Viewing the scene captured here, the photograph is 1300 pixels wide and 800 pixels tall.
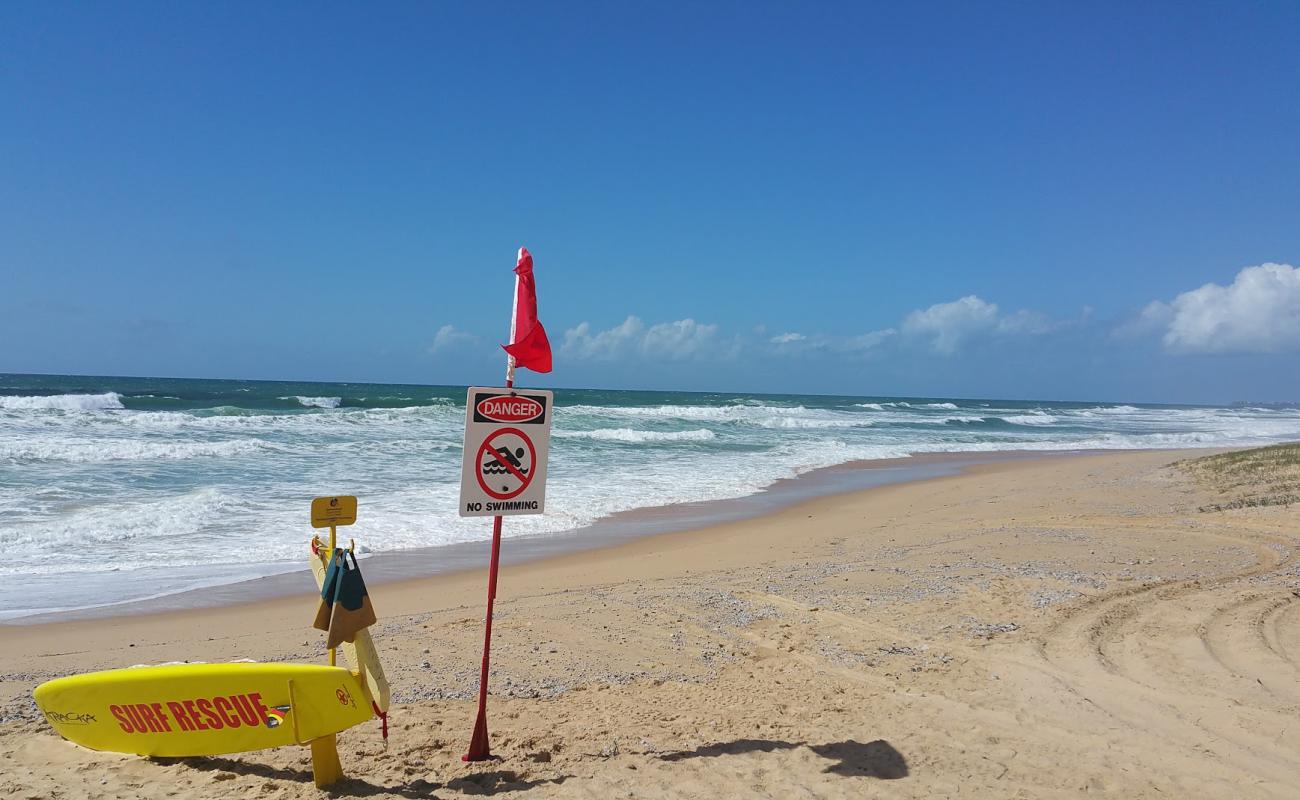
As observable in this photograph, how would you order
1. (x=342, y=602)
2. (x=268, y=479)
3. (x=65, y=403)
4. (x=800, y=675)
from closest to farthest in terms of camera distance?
(x=342, y=602)
(x=800, y=675)
(x=268, y=479)
(x=65, y=403)

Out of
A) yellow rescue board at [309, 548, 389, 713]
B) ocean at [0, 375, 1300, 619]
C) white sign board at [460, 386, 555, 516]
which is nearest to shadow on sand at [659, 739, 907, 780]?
yellow rescue board at [309, 548, 389, 713]

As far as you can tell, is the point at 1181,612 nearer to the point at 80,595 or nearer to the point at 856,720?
the point at 856,720

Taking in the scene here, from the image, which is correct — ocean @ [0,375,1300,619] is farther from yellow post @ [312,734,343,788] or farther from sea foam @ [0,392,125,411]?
yellow post @ [312,734,343,788]

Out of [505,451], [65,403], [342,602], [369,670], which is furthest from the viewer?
[65,403]

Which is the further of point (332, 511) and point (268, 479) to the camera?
point (268, 479)

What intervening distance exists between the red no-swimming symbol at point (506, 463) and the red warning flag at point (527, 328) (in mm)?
388

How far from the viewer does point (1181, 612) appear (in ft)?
21.4

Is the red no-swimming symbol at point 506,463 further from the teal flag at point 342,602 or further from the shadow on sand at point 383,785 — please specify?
the shadow on sand at point 383,785

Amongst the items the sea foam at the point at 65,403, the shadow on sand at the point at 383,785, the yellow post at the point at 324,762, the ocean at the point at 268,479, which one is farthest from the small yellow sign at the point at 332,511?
the sea foam at the point at 65,403

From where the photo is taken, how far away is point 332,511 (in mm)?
4012

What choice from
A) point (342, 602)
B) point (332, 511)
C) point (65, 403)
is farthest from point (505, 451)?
point (65, 403)

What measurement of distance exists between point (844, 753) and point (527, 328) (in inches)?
115

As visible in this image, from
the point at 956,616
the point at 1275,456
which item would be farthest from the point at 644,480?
the point at 1275,456

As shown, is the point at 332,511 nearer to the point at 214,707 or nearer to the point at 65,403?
the point at 214,707
